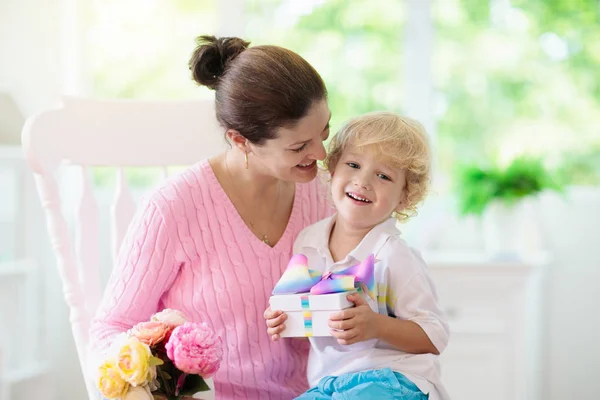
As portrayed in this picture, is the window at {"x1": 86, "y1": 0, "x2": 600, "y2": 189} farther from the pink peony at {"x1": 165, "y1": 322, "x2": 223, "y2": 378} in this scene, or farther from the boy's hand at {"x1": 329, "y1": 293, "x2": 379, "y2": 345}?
the pink peony at {"x1": 165, "y1": 322, "x2": 223, "y2": 378}

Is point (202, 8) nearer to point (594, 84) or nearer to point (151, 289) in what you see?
point (594, 84)

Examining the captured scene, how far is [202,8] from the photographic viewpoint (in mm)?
3395

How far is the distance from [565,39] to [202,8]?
61.1 inches

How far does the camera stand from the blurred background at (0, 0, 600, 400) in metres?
3.20

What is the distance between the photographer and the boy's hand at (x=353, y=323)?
4.49ft

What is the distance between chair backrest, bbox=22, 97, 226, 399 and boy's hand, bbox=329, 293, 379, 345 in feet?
1.97

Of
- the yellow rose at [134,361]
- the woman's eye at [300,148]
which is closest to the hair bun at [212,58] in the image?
the woman's eye at [300,148]

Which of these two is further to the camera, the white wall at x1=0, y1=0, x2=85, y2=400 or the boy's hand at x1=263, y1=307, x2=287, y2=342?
the white wall at x1=0, y1=0, x2=85, y2=400

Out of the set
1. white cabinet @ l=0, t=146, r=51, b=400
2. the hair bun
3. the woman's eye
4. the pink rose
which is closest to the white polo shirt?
the woman's eye

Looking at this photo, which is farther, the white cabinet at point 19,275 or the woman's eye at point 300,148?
the white cabinet at point 19,275

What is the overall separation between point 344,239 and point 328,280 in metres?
0.23

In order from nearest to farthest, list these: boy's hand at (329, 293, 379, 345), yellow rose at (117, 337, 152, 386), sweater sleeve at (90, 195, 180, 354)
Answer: yellow rose at (117, 337, 152, 386) → boy's hand at (329, 293, 379, 345) → sweater sleeve at (90, 195, 180, 354)

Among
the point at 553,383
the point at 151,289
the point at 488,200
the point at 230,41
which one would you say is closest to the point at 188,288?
the point at 151,289

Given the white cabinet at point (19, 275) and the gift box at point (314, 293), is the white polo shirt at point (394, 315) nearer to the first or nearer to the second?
the gift box at point (314, 293)
